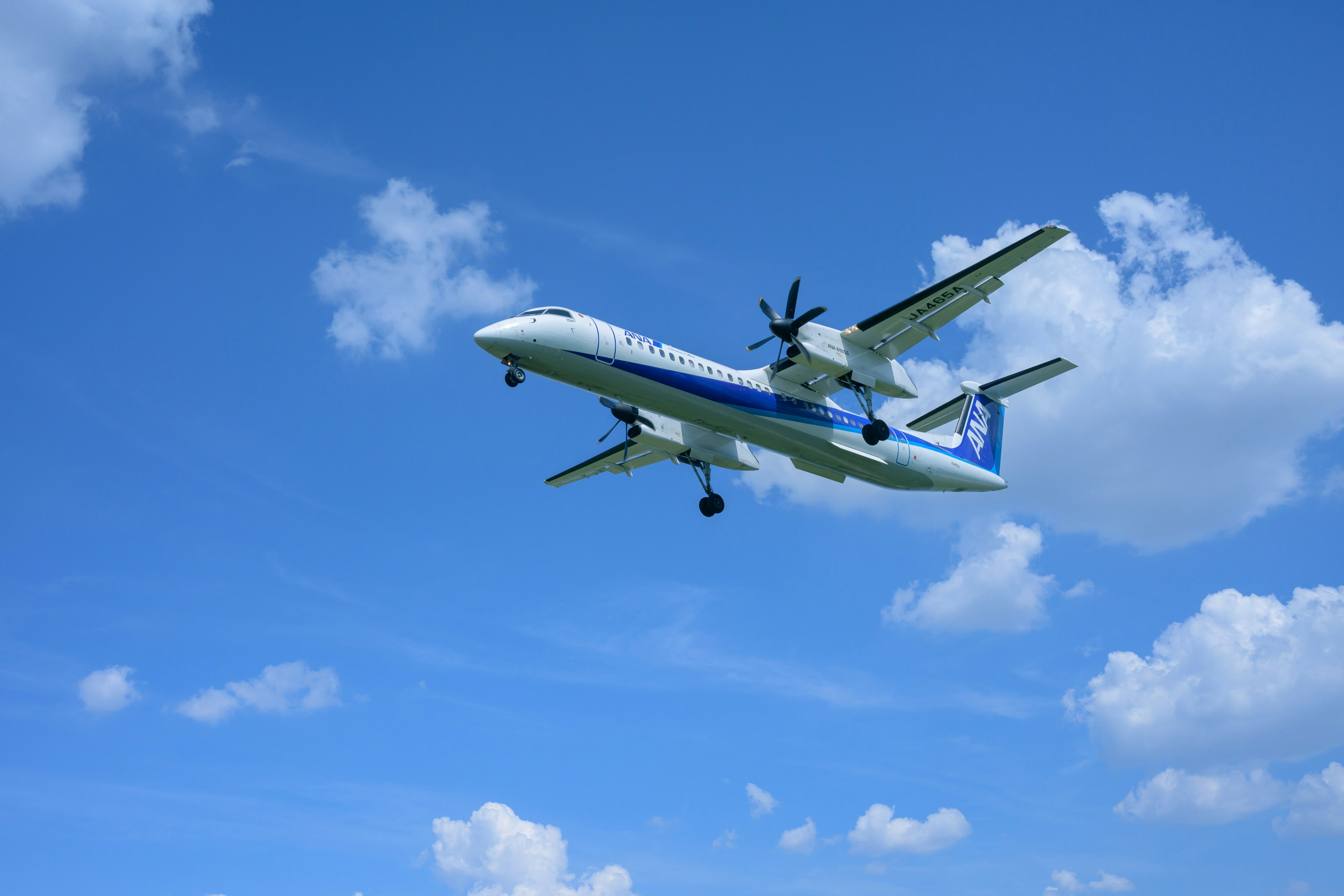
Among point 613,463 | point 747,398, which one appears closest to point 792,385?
point 747,398

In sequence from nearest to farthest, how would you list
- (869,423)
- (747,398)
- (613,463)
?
1. (747,398)
2. (869,423)
3. (613,463)

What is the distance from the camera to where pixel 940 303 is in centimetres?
2491

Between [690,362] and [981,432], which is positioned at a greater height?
[981,432]

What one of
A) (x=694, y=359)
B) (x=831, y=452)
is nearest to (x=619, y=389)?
(x=694, y=359)

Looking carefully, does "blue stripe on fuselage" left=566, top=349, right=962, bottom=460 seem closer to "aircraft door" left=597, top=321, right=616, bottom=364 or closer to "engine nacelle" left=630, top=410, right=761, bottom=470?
"aircraft door" left=597, top=321, right=616, bottom=364

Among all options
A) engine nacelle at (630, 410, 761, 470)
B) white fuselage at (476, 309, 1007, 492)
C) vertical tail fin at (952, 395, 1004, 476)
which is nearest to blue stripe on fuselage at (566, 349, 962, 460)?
white fuselage at (476, 309, 1007, 492)

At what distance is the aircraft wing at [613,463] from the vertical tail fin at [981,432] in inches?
375

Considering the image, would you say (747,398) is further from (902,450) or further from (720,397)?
(902,450)

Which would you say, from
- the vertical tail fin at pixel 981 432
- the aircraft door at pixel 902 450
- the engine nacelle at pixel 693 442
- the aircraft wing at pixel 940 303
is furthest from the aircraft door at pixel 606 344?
the vertical tail fin at pixel 981 432

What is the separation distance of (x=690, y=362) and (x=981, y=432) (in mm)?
12257

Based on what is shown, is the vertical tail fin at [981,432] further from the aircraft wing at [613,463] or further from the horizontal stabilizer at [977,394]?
the aircraft wing at [613,463]

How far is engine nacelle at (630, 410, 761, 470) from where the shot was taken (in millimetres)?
27938

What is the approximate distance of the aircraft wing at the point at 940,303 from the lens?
23.0 meters

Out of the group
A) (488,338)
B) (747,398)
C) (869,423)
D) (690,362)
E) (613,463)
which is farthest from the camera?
(613,463)
